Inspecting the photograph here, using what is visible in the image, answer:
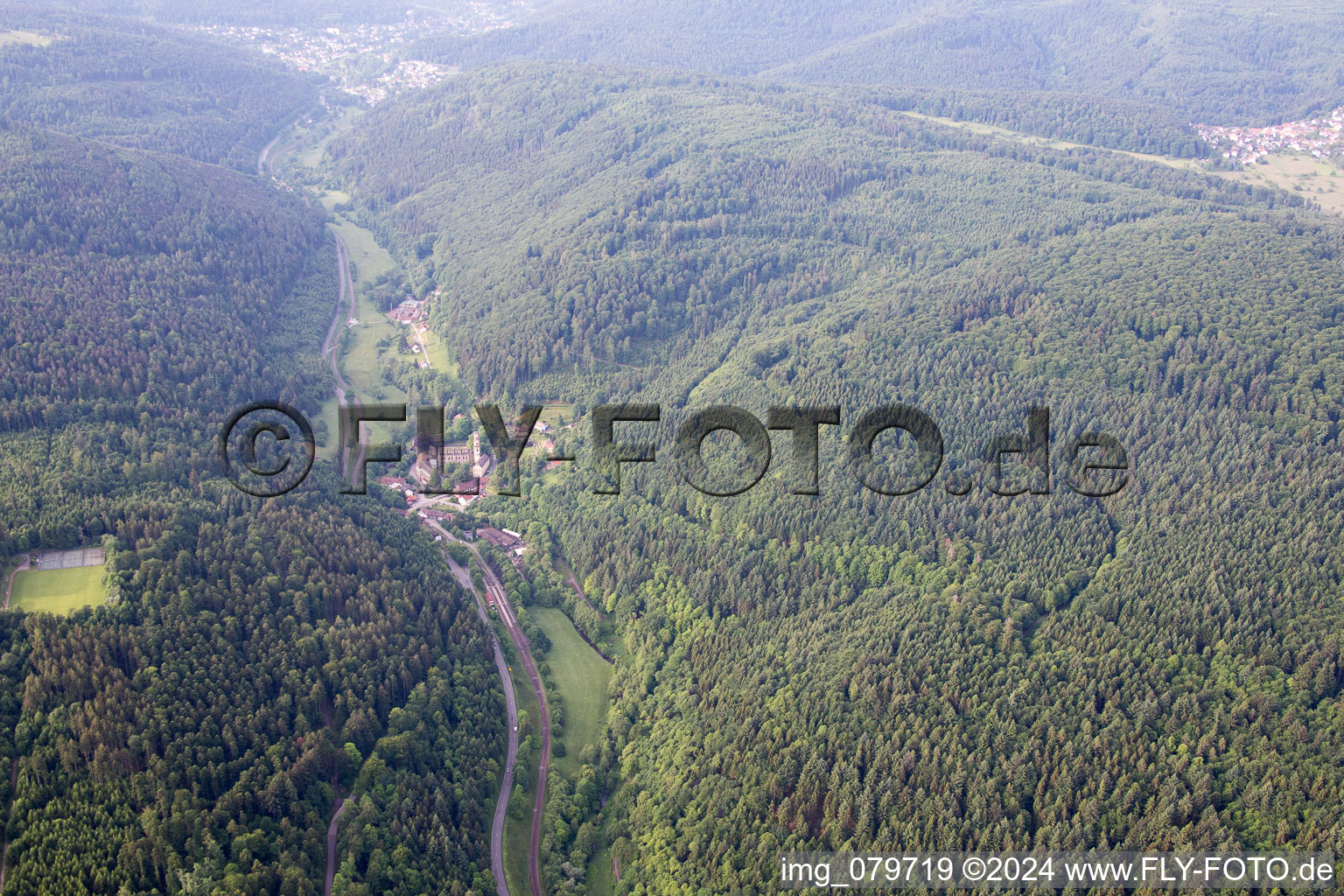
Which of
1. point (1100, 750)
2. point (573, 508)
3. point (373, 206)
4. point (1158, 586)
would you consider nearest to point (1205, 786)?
point (1100, 750)

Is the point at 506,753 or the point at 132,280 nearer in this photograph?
the point at 506,753

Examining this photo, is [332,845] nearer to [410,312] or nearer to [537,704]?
[537,704]

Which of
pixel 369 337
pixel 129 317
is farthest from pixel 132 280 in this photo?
pixel 369 337

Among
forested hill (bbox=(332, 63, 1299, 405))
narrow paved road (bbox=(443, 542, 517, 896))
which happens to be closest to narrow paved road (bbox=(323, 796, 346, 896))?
narrow paved road (bbox=(443, 542, 517, 896))

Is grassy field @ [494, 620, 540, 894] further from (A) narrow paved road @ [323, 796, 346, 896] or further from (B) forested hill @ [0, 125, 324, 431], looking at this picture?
(B) forested hill @ [0, 125, 324, 431]

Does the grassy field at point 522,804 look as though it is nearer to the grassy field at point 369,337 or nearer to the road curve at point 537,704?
the road curve at point 537,704

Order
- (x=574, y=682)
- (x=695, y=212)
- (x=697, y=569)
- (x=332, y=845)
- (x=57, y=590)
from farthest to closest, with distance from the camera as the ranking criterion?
(x=695, y=212) < (x=697, y=569) < (x=574, y=682) < (x=57, y=590) < (x=332, y=845)
